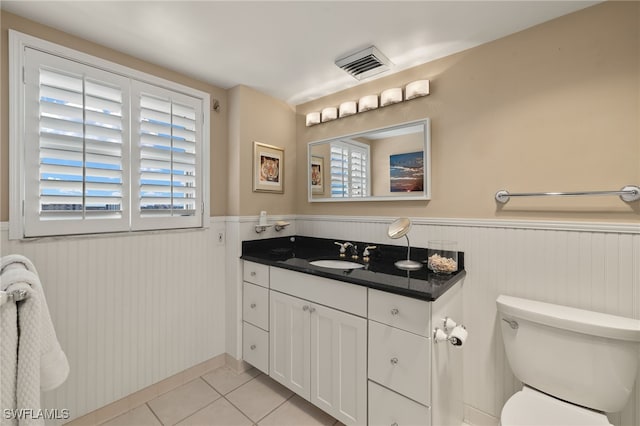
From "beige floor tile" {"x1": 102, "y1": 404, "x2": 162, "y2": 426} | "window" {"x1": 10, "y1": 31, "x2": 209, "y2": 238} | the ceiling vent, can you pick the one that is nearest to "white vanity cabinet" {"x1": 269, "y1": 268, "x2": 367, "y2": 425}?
"beige floor tile" {"x1": 102, "y1": 404, "x2": 162, "y2": 426}

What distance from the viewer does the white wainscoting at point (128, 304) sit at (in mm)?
1529

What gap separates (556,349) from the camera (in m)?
1.27

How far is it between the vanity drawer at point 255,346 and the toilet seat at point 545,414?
1406mm

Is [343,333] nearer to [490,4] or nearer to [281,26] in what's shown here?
[281,26]

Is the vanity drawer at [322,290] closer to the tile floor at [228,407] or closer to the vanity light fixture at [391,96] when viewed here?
the tile floor at [228,407]

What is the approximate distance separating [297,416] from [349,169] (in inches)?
68.5

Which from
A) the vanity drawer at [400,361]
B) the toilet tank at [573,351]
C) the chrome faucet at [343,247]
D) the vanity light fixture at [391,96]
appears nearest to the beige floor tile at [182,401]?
the vanity drawer at [400,361]

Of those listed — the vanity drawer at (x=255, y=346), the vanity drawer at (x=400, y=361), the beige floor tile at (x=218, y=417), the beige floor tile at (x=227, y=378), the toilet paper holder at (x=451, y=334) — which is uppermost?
the toilet paper holder at (x=451, y=334)

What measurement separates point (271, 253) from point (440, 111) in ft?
5.19

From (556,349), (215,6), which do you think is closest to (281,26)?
(215,6)

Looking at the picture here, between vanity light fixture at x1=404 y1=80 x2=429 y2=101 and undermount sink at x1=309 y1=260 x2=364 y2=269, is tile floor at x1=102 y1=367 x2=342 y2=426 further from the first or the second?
vanity light fixture at x1=404 y1=80 x2=429 y2=101

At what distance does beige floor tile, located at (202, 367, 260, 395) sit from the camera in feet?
6.48

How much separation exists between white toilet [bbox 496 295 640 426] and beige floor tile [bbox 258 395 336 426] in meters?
0.99

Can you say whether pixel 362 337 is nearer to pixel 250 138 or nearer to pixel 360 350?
pixel 360 350
